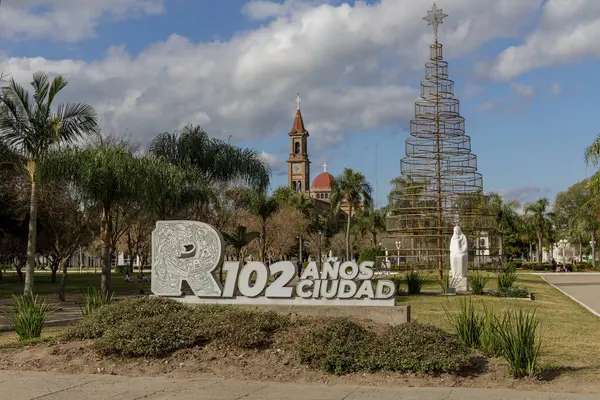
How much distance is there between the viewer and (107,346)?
10984 millimetres

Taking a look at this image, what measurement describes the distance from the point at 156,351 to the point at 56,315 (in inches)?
380

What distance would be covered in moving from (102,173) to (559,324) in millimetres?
15272

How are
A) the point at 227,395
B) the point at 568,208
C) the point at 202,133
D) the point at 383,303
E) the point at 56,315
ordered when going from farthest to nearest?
1. the point at 568,208
2. the point at 202,133
3. the point at 56,315
4. the point at 383,303
5. the point at 227,395

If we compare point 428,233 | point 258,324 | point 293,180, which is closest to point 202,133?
point 428,233

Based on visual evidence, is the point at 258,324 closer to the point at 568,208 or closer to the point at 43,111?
the point at 43,111

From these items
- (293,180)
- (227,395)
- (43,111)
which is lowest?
(227,395)

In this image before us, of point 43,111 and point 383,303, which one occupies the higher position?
point 43,111

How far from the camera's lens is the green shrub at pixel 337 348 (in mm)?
10023

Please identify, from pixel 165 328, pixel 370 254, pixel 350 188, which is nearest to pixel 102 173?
pixel 165 328

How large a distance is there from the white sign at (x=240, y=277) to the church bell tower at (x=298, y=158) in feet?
422

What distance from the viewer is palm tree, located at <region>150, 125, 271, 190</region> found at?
108 ft

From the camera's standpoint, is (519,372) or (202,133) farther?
(202,133)

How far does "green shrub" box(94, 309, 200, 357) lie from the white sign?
11.0 feet

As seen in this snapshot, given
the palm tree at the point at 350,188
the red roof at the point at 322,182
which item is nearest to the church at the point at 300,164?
the red roof at the point at 322,182
